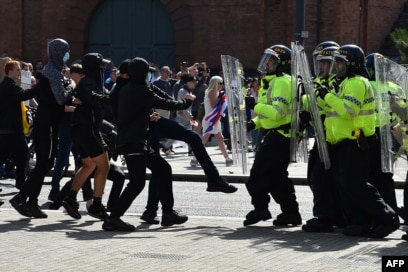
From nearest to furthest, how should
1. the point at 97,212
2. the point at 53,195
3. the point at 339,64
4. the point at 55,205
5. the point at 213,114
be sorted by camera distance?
the point at 339,64 < the point at 97,212 < the point at 55,205 < the point at 53,195 < the point at 213,114

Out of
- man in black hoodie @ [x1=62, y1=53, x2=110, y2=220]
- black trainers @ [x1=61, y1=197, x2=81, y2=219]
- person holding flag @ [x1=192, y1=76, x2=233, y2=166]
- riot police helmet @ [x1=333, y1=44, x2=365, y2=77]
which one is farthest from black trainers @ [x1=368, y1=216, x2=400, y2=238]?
person holding flag @ [x1=192, y1=76, x2=233, y2=166]

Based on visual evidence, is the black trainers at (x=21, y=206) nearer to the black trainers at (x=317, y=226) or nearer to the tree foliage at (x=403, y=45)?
the black trainers at (x=317, y=226)

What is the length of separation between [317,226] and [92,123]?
269 centimetres

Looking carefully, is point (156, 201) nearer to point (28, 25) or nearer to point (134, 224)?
point (134, 224)

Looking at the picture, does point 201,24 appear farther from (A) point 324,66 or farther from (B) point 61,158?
(A) point 324,66

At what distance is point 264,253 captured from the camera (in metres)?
10.3

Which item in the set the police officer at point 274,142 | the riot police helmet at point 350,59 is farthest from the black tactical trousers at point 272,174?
the riot police helmet at point 350,59

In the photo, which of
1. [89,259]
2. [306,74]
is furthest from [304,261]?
[306,74]

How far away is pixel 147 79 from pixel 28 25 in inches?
1042

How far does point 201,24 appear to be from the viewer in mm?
36344

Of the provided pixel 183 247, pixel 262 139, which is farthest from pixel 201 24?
pixel 183 247

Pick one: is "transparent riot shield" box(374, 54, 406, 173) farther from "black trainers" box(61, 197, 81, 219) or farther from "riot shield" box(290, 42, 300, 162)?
"black trainers" box(61, 197, 81, 219)

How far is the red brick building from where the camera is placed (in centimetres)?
3550

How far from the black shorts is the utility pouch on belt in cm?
283
